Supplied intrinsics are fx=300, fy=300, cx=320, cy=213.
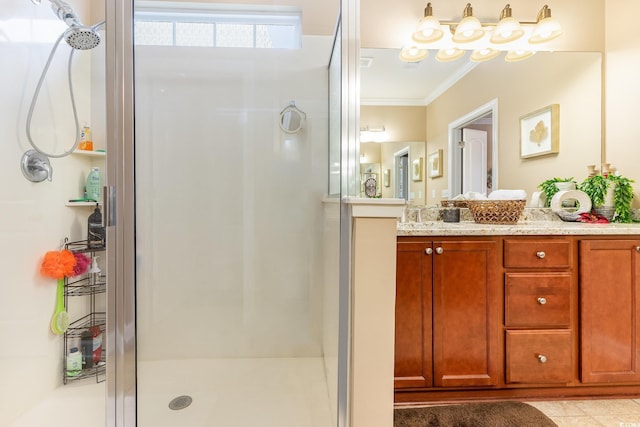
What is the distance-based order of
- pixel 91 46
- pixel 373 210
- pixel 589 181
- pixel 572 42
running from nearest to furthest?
pixel 373 210 → pixel 91 46 → pixel 589 181 → pixel 572 42

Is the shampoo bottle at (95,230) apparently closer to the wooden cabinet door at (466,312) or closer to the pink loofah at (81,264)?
the pink loofah at (81,264)

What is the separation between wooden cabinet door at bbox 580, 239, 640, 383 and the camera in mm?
1495

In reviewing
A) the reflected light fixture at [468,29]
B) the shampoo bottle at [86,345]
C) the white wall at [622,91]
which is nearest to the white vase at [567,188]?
the white wall at [622,91]

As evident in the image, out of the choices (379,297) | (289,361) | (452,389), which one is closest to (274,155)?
(379,297)

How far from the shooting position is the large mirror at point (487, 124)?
2.00 metres

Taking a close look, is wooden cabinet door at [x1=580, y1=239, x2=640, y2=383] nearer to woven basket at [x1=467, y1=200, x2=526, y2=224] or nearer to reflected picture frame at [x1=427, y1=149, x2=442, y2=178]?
woven basket at [x1=467, y1=200, x2=526, y2=224]

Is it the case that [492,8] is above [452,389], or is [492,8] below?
above

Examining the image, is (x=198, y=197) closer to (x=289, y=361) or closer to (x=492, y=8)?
(x=289, y=361)

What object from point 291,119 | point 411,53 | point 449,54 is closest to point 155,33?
point 291,119

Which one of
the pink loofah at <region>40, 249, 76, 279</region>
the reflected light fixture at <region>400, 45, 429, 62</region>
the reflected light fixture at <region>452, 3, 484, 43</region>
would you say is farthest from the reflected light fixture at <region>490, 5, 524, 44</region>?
the pink loofah at <region>40, 249, 76, 279</region>

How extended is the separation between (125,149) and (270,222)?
0.84m

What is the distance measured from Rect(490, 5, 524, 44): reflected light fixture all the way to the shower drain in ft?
9.12

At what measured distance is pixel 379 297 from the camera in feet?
3.54

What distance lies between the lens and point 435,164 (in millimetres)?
2023
